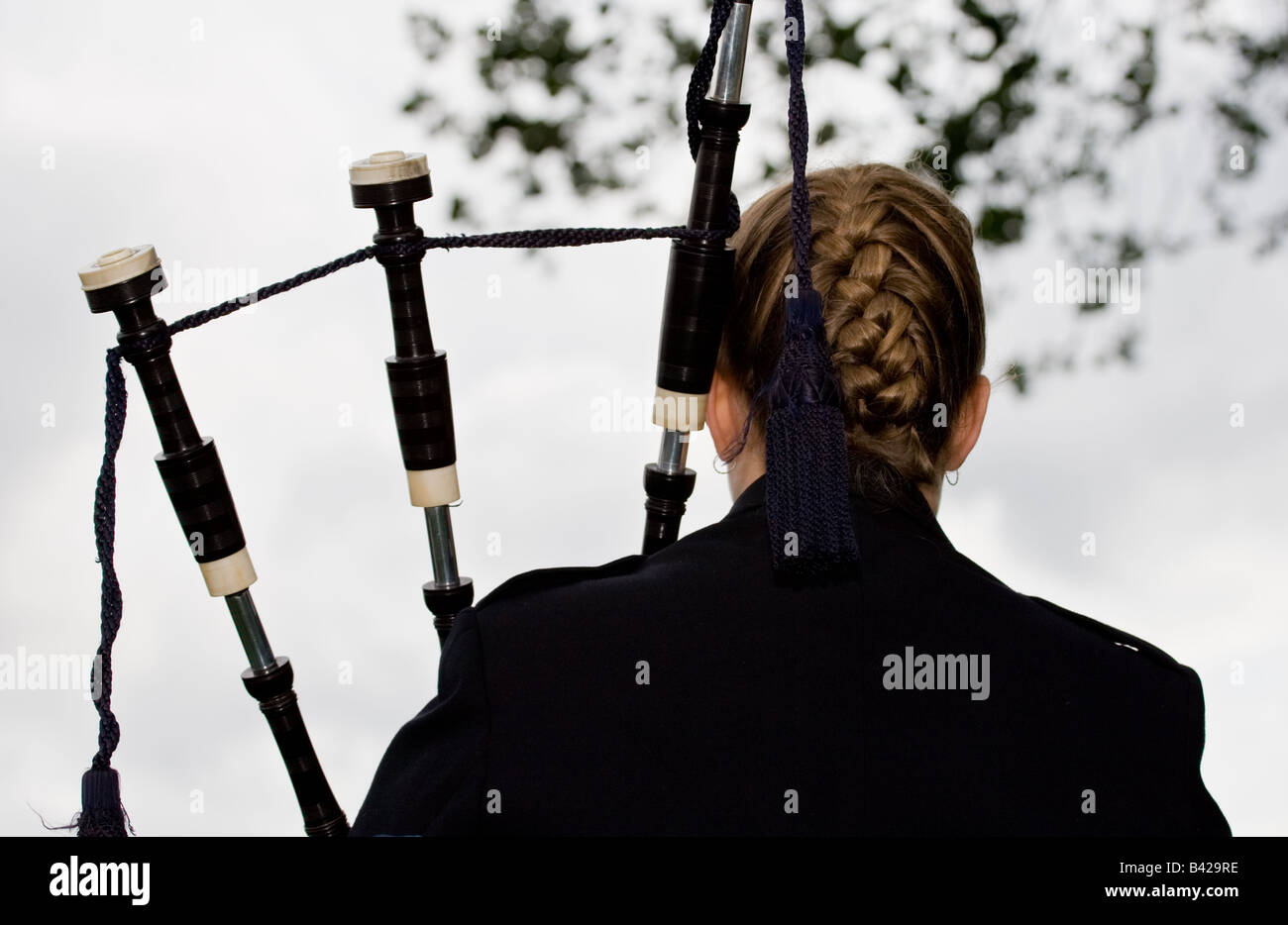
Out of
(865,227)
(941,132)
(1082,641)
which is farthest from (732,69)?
(941,132)

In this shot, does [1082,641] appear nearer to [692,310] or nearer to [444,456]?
[692,310]

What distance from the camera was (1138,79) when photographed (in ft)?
11.5

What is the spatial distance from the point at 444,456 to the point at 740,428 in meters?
0.35

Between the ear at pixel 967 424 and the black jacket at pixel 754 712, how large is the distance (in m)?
0.17

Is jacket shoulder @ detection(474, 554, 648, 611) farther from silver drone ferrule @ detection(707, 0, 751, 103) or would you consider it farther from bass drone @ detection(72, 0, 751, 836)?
silver drone ferrule @ detection(707, 0, 751, 103)

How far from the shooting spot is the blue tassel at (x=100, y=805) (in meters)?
1.49

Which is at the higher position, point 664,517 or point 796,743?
point 664,517

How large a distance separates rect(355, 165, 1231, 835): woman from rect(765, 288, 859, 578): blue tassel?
45mm

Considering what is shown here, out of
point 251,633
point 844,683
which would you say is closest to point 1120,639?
point 844,683

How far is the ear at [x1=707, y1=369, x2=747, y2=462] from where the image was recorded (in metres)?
1.50

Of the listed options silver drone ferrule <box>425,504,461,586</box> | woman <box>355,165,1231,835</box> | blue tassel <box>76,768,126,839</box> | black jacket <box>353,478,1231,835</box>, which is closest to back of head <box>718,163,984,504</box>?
woman <box>355,165,1231,835</box>

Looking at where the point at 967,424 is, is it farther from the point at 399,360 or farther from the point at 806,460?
the point at 399,360

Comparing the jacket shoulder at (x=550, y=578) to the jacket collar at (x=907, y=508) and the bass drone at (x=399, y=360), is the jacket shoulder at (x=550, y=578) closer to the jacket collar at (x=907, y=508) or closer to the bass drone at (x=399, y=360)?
the jacket collar at (x=907, y=508)
